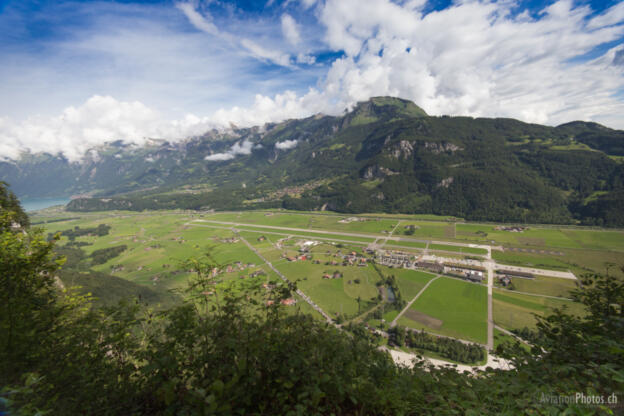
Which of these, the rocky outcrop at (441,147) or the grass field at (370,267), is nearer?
the grass field at (370,267)

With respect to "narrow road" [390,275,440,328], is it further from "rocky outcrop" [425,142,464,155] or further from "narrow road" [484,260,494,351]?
"rocky outcrop" [425,142,464,155]

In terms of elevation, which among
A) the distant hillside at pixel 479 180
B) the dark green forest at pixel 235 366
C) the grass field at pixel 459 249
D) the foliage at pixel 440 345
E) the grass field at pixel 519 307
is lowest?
the foliage at pixel 440 345

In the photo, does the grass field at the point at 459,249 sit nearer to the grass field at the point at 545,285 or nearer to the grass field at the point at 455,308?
the grass field at the point at 545,285

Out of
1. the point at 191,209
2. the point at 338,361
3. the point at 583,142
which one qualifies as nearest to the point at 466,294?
the point at 338,361

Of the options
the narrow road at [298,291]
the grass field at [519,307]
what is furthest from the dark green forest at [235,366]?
Result: the grass field at [519,307]

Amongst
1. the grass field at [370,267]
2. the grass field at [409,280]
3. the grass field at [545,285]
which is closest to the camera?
the grass field at [370,267]

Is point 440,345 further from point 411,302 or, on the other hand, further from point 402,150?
point 402,150

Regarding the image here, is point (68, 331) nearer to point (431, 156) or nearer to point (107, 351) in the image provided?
point (107, 351)

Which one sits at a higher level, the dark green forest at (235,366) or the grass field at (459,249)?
the dark green forest at (235,366)

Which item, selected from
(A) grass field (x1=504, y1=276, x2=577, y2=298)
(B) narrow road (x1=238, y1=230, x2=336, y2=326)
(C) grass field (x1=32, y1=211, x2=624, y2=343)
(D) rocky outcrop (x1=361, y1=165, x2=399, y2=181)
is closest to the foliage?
(C) grass field (x1=32, y1=211, x2=624, y2=343)
